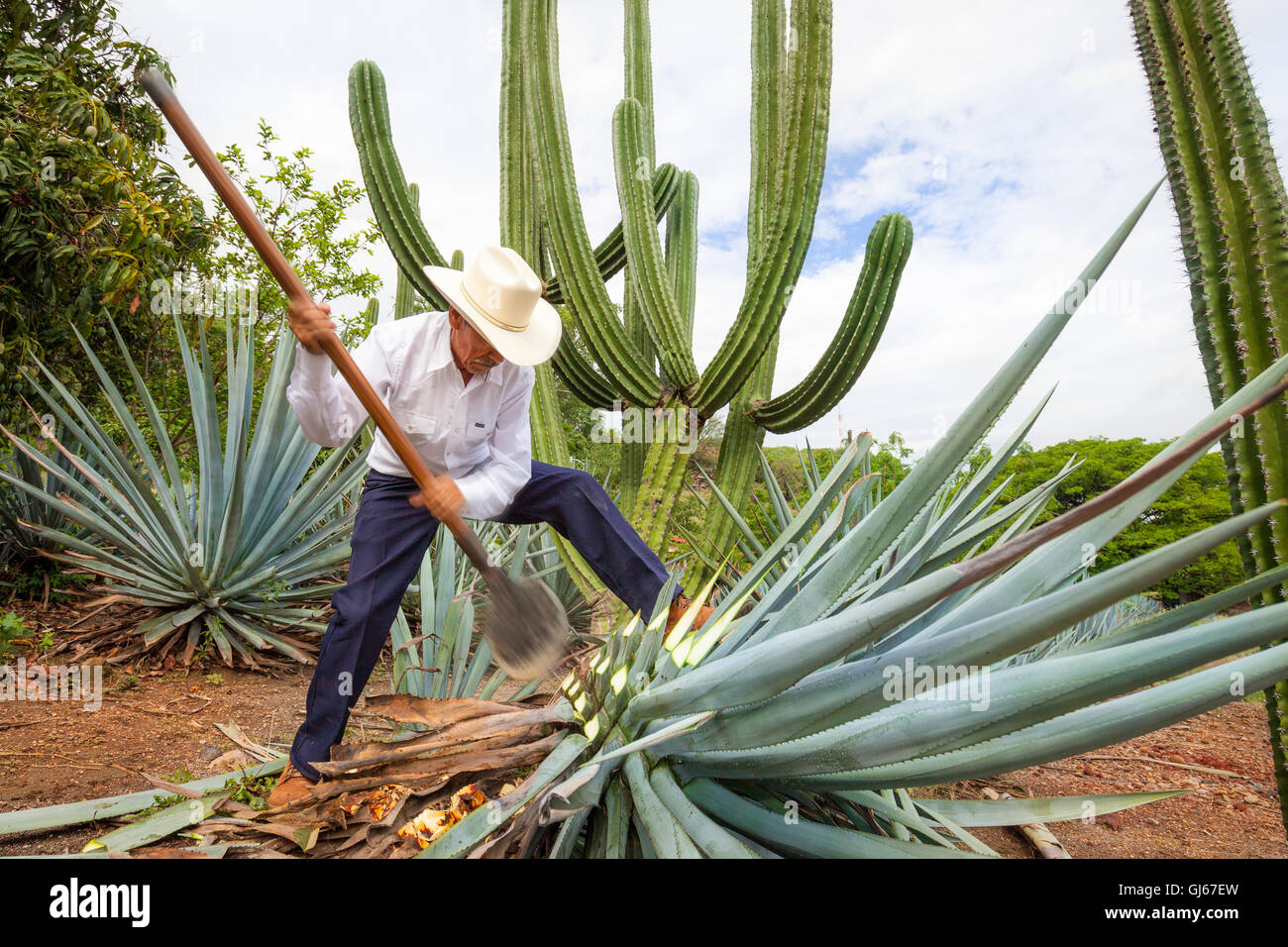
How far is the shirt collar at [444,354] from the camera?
256cm

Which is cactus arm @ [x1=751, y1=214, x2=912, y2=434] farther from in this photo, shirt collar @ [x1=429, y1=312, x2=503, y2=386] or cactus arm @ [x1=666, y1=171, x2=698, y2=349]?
shirt collar @ [x1=429, y1=312, x2=503, y2=386]

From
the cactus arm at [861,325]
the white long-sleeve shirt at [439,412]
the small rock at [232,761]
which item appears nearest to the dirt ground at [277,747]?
the small rock at [232,761]

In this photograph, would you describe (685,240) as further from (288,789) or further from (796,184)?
(288,789)

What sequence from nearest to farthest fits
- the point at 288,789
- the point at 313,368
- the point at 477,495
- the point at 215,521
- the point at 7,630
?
the point at 288,789, the point at 313,368, the point at 477,495, the point at 7,630, the point at 215,521

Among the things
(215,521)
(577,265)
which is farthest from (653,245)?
(215,521)

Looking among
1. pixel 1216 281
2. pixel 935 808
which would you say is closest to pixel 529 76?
pixel 1216 281

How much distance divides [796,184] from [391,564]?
337 centimetres

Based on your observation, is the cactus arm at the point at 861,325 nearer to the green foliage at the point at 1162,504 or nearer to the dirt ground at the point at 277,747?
the dirt ground at the point at 277,747

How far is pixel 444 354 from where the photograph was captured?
258 centimetres

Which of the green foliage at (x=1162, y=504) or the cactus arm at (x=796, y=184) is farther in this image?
the green foliage at (x=1162, y=504)

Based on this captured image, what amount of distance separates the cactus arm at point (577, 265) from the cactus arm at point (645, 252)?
0.65 ft

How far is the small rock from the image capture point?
8.04 feet

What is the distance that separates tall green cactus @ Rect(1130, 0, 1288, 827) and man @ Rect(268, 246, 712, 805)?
154 centimetres

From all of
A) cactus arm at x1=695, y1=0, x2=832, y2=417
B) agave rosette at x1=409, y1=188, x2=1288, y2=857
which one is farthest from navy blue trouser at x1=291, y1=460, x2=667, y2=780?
cactus arm at x1=695, y1=0, x2=832, y2=417
